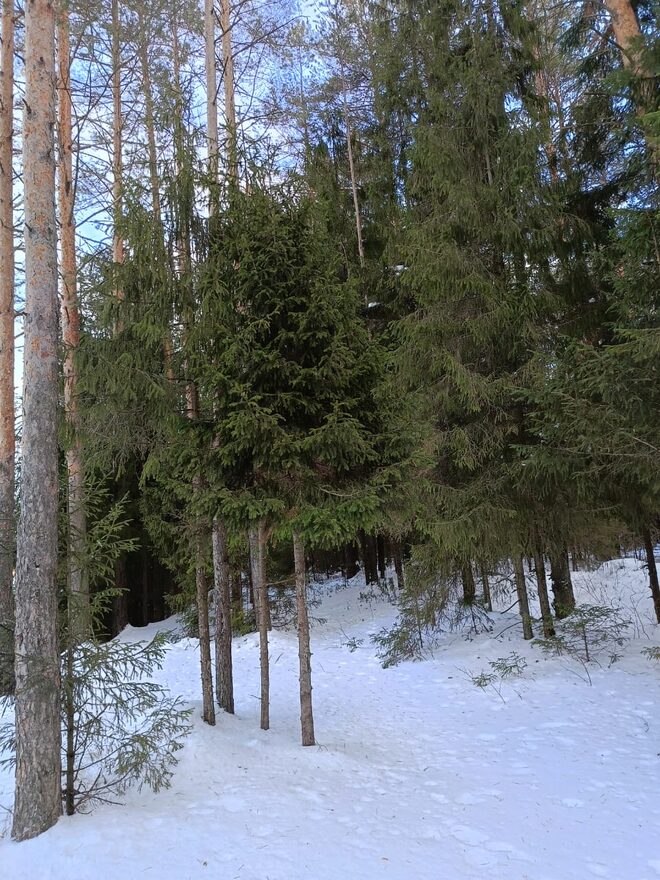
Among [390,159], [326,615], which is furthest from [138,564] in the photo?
[390,159]

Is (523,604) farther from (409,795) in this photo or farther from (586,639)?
(409,795)

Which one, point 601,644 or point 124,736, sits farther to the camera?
point 601,644

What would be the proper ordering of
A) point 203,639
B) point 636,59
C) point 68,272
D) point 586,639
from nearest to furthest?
point 203,639 → point 636,59 → point 68,272 → point 586,639

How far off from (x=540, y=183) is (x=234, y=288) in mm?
5535

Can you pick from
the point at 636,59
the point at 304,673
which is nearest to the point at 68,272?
the point at 304,673

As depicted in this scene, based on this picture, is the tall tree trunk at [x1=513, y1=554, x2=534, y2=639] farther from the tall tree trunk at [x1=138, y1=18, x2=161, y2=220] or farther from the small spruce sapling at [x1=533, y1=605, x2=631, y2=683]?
the tall tree trunk at [x1=138, y1=18, x2=161, y2=220]

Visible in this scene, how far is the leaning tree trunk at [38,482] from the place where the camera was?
376 cm

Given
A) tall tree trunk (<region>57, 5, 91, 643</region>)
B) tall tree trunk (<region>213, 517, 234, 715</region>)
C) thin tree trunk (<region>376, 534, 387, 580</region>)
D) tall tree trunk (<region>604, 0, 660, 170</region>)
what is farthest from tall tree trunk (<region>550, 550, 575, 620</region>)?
thin tree trunk (<region>376, 534, 387, 580</region>)

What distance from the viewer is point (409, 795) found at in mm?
4434

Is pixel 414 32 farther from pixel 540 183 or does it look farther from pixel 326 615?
pixel 326 615

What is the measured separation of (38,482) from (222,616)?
3009 millimetres

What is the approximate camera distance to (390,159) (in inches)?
450

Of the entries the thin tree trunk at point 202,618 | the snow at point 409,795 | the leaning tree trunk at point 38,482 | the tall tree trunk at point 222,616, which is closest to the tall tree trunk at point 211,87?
the leaning tree trunk at point 38,482

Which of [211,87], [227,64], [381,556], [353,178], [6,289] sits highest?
[353,178]
